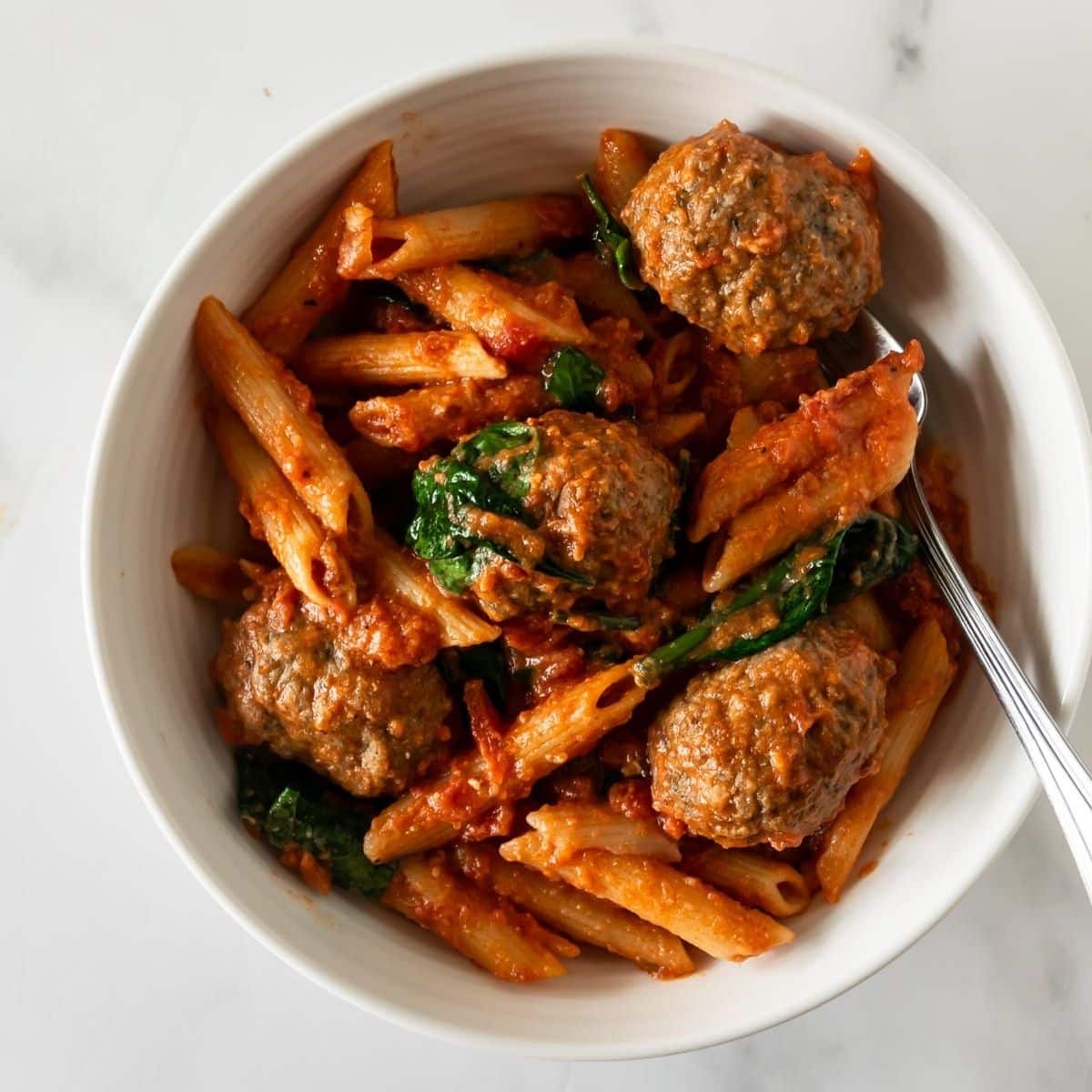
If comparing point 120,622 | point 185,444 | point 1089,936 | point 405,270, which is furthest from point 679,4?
point 1089,936

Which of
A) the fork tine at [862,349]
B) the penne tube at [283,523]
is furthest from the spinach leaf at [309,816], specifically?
the fork tine at [862,349]

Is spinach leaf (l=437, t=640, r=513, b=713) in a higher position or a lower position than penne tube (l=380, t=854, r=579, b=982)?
higher

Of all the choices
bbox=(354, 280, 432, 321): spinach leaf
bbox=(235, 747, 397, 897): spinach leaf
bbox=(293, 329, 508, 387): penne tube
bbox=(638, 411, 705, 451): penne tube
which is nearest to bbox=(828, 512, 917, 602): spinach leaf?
bbox=(638, 411, 705, 451): penne tube

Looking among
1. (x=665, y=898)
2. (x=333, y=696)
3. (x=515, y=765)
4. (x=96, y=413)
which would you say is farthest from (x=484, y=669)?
(x=96, y=413)

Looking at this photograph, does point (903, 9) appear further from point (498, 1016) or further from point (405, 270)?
point (498, 1016)

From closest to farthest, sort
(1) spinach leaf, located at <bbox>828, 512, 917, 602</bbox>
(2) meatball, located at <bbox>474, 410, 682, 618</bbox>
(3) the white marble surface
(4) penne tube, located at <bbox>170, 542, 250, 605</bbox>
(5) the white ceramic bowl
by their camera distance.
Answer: (2) meatball, located at <bbox>474, 410, 682, 618</bbox> → (5) the white ceramic bowl → (1) spinach leaf, located at <bbox>828, 512, 917, 602</bbox> → (4) penne tube, located at <bbox>170, 542, 250, 605</bbox> → (3) the white marble surface

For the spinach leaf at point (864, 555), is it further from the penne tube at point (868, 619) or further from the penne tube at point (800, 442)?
the penne tube at point (800, 442)

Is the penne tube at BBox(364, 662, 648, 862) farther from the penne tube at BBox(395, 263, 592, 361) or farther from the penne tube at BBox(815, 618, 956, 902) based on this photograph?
the penne tube at BBox(395, 263, 592, 361)
